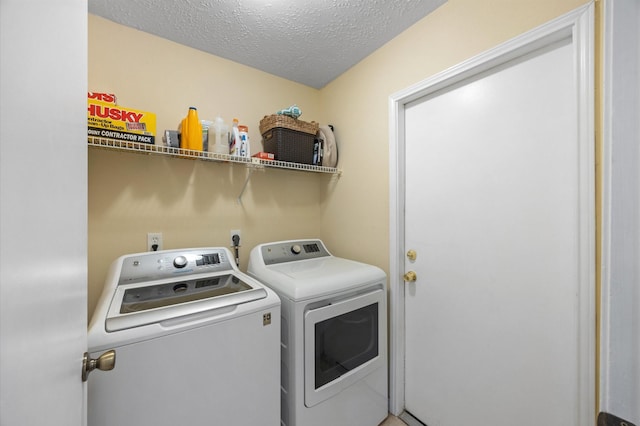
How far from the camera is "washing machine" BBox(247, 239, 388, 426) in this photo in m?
1.27

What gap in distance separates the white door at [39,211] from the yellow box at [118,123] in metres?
0.93

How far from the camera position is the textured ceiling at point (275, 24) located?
1410 mm

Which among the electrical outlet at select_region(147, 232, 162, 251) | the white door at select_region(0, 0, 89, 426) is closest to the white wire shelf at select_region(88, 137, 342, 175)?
the electrical outlet at select_region(147, 232, 162, 251)

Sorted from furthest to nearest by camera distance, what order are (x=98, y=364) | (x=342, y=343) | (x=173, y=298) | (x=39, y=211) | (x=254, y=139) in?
(x=254, y=139) < (x=342, y=343) < (x=173, y=298) < (x=98, y=364) < (x=39, y=211)

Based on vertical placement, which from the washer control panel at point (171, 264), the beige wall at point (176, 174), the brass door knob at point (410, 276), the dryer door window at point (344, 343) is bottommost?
the dryer door window at point (344, 343)

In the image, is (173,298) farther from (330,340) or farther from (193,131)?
(193,131)

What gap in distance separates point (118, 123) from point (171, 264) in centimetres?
84

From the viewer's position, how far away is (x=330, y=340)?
1.40 m

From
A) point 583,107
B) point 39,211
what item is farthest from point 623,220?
point 39,211

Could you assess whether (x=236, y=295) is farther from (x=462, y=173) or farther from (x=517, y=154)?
(x=517, y=154)

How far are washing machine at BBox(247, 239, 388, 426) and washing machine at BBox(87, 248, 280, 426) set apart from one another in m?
0.11

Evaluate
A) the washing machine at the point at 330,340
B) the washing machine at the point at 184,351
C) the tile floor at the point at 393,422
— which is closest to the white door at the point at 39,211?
the washing machine at the point at 184,351

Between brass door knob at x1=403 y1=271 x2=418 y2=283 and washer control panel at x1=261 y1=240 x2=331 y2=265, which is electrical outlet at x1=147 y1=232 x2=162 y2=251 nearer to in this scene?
washer control panel at x1=261 y1=240 x2=331 y2=265

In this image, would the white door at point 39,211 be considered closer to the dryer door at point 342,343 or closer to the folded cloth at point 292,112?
the dryer door at point 342,343
